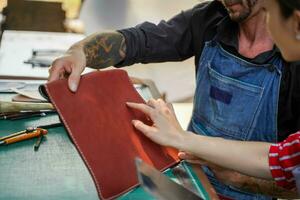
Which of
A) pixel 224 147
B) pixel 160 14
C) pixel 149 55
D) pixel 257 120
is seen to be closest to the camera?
pixel 224 147

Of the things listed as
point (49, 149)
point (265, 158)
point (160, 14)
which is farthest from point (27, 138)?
point (160, 14)

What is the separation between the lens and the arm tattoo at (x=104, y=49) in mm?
1277

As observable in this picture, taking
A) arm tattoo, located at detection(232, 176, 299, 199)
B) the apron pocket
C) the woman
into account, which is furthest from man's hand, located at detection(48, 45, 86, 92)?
arm tattoo, located at detection(232, 176, 299, 199)

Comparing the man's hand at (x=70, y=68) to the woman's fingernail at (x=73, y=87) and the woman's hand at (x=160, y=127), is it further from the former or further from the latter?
the woman's hand at (x=160, y=127)

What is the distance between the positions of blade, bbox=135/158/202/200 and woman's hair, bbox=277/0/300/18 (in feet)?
1.09

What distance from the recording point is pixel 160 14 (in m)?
4.39

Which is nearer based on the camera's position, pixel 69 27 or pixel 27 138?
pixel 27 138

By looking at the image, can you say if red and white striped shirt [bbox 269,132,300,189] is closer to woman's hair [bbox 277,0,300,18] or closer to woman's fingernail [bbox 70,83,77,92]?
woman's hair [bbox 277,0,300,18]

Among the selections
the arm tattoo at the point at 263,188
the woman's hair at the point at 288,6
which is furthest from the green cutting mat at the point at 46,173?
the woman's hair at the point at 288,6

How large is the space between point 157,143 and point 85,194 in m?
0.19

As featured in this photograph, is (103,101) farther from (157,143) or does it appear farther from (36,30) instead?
(36,30)

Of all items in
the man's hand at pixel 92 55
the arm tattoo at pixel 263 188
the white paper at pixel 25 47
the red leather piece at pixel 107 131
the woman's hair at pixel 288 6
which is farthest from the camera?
the white paper at pixel 25 47

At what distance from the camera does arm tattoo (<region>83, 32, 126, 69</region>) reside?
1.28 metres

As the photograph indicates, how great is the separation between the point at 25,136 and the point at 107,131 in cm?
26
